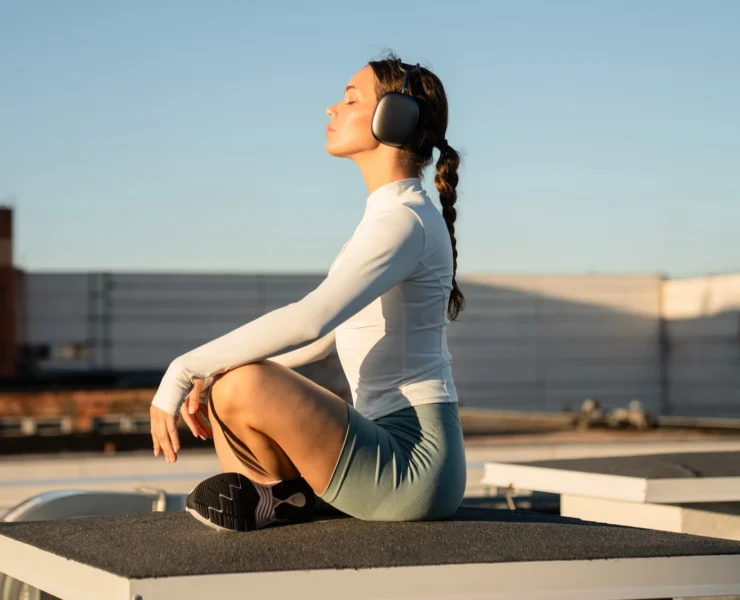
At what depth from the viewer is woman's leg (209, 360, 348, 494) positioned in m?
2.13

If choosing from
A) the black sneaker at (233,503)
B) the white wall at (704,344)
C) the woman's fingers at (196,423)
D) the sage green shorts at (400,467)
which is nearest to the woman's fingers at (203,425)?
the woman's fingers at (196,423)

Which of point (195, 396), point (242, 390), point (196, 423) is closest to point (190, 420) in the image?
point (196, 423)

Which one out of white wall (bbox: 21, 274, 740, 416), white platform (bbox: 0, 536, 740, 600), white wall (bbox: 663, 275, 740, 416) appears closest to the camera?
white platform (bbox: 0, 536, 740, 600)

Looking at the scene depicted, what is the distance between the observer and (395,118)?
2.40 m

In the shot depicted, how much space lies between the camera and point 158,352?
25641 mm

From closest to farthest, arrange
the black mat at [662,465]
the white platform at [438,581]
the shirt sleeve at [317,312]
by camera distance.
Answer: the white platform at [438,581], the shirt sleeve at [317,312], the black mat at [662,465]

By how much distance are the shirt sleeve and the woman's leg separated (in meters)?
0.04

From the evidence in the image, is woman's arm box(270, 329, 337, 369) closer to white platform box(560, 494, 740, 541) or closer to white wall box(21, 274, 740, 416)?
white platform box(560, 494, 740, 541)

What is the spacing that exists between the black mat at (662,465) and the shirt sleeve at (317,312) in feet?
4.71

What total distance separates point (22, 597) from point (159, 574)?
167cm

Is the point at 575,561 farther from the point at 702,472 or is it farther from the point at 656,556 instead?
the point at 702,472

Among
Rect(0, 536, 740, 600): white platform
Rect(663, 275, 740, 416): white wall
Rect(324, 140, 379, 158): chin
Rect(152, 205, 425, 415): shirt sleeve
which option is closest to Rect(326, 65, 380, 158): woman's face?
Rect(324, 140, 379, 158): chin

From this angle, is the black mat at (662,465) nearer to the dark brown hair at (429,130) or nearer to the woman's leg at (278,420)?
the dark brown hair at (429,130)

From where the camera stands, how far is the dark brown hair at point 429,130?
2.48 metres
